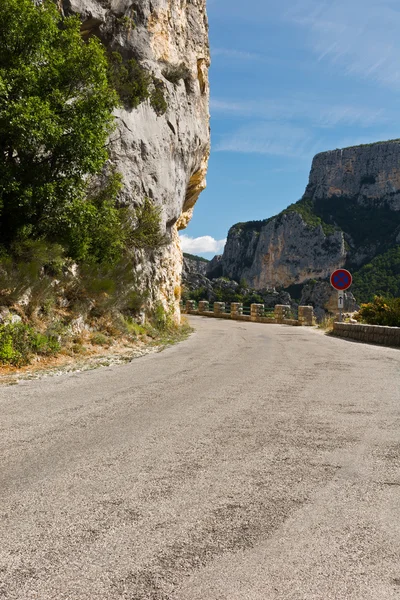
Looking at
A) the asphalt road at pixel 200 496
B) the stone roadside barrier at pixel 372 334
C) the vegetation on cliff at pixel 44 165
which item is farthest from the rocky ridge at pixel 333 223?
the asphalt road at pixel 200 496

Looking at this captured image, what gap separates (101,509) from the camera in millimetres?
2578

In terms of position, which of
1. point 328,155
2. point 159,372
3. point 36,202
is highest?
point 328,155

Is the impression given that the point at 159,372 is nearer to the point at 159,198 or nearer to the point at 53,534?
the point at 53,534

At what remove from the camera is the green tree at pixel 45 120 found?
8.92 meters

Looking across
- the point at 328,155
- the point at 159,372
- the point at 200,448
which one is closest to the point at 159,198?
the point at 159,372

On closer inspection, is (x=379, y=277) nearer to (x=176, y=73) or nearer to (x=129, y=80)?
(x=176, y=73)

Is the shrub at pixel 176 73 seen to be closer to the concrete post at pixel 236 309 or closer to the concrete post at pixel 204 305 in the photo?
the concrete post at pixel 236 309

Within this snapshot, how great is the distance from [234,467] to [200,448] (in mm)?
521

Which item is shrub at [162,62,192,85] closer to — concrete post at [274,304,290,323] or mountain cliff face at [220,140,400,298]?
concrete post at [274,304,290,323]

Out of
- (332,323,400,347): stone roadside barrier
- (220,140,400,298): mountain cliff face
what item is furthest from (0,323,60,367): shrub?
(220,140,400,298): mountain cliff face

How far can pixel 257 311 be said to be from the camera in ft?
106

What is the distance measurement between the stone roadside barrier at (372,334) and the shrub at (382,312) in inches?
65.7

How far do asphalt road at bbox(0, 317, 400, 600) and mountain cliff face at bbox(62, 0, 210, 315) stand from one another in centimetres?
1213

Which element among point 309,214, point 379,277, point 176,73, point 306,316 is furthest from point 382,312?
point 309,214
